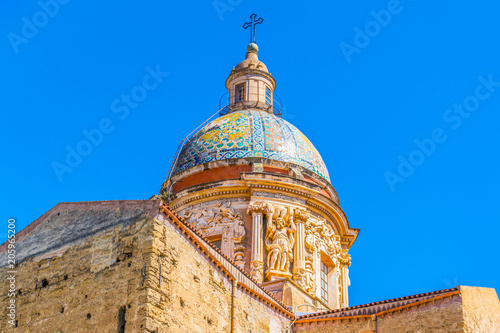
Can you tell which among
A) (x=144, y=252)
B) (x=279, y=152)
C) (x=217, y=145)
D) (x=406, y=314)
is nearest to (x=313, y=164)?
(x=279, y=152)

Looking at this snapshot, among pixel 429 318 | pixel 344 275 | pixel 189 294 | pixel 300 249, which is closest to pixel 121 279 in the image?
pixel 189 294

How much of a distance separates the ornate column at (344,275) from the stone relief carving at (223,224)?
4798 mm

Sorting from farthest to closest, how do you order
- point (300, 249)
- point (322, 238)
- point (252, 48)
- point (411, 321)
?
point (252, 48) < point (322, 238) < point (300, 249) < point (411, 321)

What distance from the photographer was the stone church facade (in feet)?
68.3

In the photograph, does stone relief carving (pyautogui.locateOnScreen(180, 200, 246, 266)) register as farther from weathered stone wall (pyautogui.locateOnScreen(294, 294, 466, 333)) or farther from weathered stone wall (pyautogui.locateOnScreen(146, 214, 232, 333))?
weathered stone wall (pyautogui.locateOnScreen(146, 214, 232, 333))

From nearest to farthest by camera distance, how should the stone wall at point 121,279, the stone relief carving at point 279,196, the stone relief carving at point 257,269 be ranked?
the stone wall at point 121,279
the stone relief carving at point 257,269
the stone relief carving at point 279,196

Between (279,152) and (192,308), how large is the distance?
13177 mm

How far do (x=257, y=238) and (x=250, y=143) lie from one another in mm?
4390

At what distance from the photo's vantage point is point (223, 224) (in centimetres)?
3152

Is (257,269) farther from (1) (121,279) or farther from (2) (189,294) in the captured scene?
(1) (121,279)

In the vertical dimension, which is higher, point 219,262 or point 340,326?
point 219,262

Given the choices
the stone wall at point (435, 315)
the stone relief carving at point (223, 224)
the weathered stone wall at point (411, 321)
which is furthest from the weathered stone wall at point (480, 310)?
the stone relief carving at point (223, 224)

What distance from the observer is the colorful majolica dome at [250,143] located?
3344 cm

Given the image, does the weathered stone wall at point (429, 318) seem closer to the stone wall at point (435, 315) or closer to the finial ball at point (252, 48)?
the stone wall at point (435, 315)
